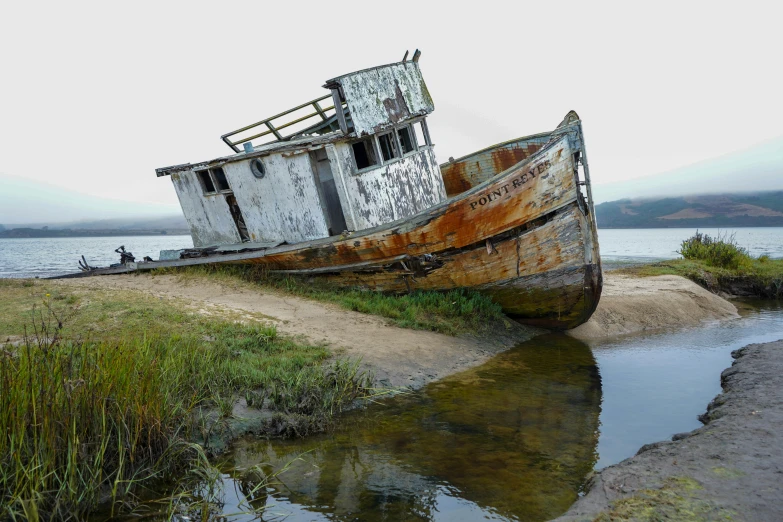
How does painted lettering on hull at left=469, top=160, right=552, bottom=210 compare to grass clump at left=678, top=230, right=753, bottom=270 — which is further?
grass clump at left=678, top=230, right=753, bottom=270

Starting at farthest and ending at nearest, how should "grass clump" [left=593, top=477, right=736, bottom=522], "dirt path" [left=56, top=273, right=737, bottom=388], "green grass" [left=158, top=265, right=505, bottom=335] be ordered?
"green grass" [left=158, top=265, right=505, bottom=335] < "dirt path" [left=56, top=273, right=737, bottom=388] < "grass clump" [left=593, top=477, right=736, bottom=522]

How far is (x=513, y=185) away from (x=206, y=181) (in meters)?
7.07

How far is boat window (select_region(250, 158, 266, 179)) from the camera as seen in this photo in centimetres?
1099

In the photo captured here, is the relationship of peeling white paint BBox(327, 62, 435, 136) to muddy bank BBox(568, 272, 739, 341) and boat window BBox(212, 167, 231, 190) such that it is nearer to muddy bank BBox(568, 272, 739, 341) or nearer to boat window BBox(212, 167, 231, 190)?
boat window BBox(212, 167, 231, 190)

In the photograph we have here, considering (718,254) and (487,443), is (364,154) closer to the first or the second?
(487,443)

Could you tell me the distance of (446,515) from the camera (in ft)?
12.1

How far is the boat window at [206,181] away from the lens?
12.2 meters

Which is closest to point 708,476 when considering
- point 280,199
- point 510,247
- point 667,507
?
point 667,507

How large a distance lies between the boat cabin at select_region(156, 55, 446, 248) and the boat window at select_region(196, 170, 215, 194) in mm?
23

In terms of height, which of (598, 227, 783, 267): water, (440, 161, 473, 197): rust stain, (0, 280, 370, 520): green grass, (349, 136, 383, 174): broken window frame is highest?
(349, 136, 383, 174): broken window frame

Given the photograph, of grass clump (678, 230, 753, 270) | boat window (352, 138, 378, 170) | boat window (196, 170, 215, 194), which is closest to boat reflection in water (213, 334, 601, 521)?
boat window (352, 138, 378, 170)

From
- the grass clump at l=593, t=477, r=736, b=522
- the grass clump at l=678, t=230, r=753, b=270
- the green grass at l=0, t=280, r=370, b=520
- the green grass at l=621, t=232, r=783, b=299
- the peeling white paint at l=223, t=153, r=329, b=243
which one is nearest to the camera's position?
the grass clump at l=593, t=477, r=736, b=522

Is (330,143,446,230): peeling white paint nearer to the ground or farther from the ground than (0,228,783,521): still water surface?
farther from the ground

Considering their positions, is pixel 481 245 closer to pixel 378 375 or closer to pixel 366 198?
pixel 366 198
